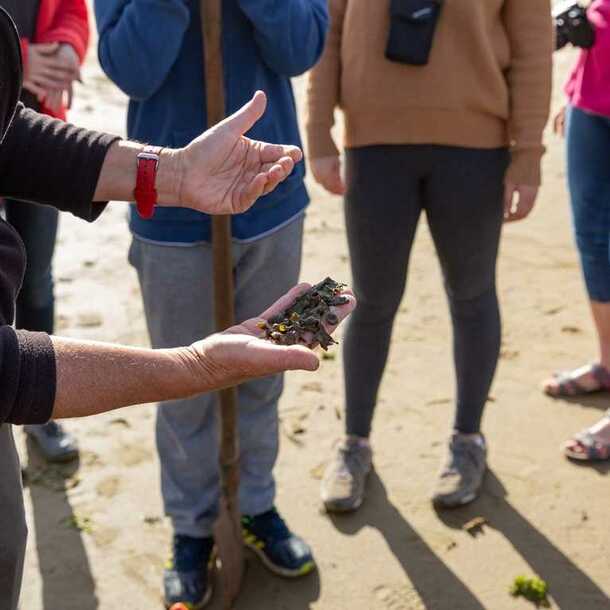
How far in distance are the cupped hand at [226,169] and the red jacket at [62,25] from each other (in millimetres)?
1415

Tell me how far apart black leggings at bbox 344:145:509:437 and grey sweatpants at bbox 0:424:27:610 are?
5.26 ft

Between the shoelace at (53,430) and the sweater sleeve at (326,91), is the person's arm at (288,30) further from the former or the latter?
the shoelace at (53,430)

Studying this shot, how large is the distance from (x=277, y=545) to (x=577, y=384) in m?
1.58

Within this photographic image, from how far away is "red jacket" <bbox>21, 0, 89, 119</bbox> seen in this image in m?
3.42

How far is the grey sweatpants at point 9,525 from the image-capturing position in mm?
1926

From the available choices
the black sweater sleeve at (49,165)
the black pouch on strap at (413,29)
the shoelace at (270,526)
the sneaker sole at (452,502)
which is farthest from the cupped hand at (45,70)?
the sneaker sole at (452,502)

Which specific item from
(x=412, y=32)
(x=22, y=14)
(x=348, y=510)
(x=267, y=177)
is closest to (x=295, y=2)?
(x=412, y=32)

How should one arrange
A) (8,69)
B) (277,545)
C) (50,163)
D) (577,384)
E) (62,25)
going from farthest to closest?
(577,384) → (62,25) → (277,545) → (50,163) → (8,69)

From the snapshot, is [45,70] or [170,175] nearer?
[170,175]

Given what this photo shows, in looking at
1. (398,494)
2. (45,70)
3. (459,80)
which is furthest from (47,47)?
(398,494)

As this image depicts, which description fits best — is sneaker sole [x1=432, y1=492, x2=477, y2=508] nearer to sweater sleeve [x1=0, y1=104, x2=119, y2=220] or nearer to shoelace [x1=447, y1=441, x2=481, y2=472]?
shoelace [x1=447, y1=441, x2=481, y2=472]

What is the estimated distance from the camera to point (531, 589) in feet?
10.4

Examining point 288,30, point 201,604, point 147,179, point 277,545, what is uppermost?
point 288,30

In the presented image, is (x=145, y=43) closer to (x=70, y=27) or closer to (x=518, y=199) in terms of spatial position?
(x=70, y=27)
